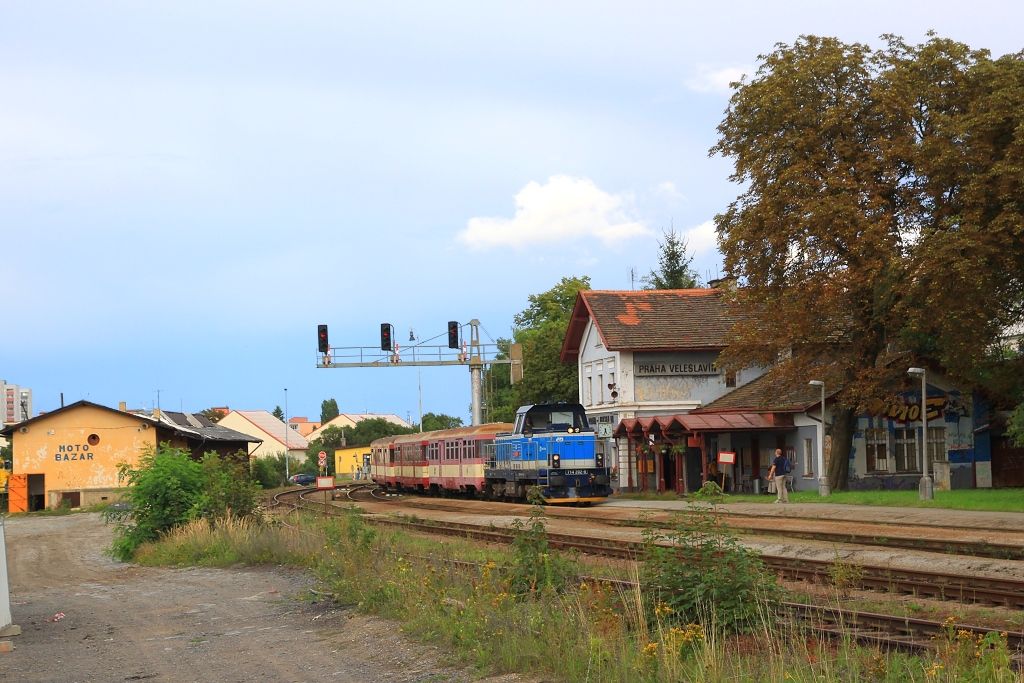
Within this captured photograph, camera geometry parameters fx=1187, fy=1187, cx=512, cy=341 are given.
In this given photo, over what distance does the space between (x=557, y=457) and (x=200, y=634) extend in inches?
992

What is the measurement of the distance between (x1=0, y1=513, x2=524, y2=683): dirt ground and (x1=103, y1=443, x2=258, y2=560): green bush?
310cm

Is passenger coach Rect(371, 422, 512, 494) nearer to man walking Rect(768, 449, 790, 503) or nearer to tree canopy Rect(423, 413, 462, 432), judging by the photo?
man walking Rect(768, 449, 790, 503)

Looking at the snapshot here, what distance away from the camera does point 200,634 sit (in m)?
13.5

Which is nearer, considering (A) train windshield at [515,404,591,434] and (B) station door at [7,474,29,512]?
(A) train windshield at [515,404,591,434]

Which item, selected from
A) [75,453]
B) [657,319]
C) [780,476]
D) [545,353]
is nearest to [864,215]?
[780,476]

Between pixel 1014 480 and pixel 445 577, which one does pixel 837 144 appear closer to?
pixel 1014 480

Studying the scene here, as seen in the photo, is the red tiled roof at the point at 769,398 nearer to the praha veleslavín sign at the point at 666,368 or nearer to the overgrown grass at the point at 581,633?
the praha veleslavín sign at the point at 666,368

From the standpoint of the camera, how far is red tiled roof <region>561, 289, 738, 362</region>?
52.6 metres

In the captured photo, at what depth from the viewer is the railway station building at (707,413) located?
41750mm

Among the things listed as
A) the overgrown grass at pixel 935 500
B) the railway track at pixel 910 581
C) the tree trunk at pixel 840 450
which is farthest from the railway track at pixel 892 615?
the tree trunk at pixel 840 450

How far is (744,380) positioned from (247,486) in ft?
109

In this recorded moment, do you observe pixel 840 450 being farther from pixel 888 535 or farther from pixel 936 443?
pixel 888 535

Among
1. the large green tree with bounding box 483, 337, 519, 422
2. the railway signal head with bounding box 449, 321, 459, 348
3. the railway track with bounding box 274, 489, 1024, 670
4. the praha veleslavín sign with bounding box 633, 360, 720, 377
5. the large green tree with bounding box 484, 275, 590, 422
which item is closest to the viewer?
the railway track with bounding box 274, 489, 1024, 670

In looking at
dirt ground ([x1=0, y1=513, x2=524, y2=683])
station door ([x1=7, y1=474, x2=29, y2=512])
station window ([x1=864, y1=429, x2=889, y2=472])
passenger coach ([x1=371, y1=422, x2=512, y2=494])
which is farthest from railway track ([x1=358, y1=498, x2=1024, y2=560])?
station door ([x1=7, y1=474, x2=29, y2=512])
